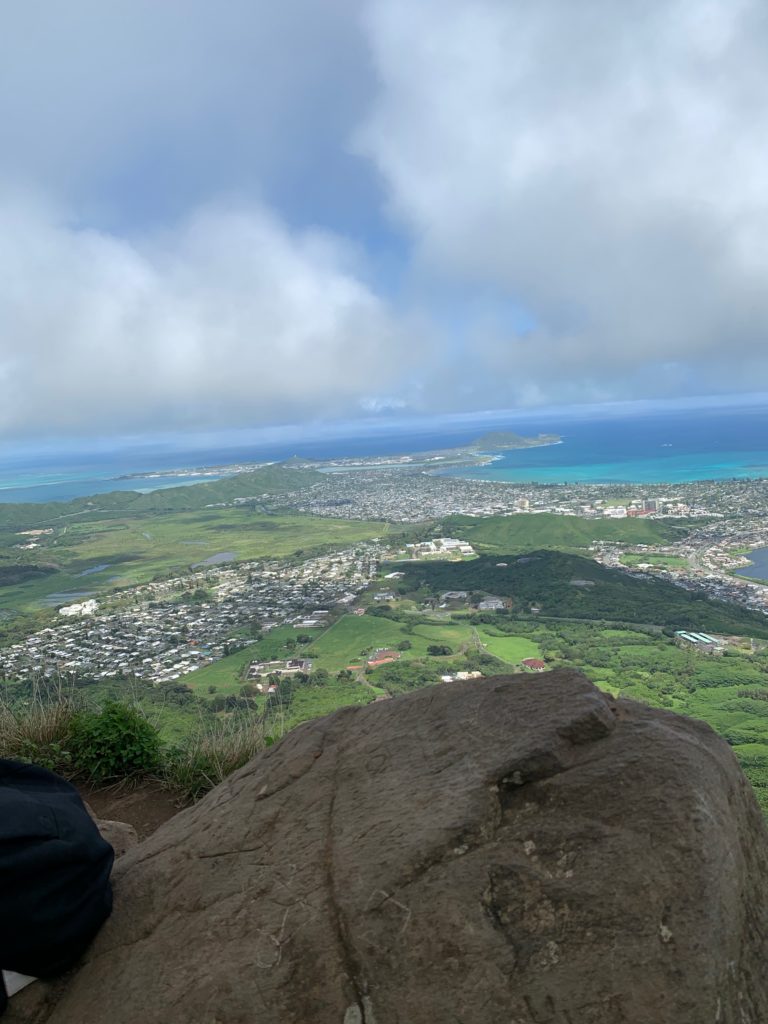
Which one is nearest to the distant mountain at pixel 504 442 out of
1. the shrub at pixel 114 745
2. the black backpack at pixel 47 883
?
the shrub at pixel 114 745

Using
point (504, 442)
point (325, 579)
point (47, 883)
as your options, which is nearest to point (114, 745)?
point (47, 883)

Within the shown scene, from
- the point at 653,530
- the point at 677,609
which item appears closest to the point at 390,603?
the point at 677,609

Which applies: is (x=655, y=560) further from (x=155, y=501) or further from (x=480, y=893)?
(x=155, y=501)

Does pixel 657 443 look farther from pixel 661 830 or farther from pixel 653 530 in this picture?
pixel 661 830

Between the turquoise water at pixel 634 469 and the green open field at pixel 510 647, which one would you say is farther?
the turquoise water at pixel 634 469

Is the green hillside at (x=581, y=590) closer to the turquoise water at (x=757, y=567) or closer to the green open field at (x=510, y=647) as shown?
the green open field at (x=510, y=647)
